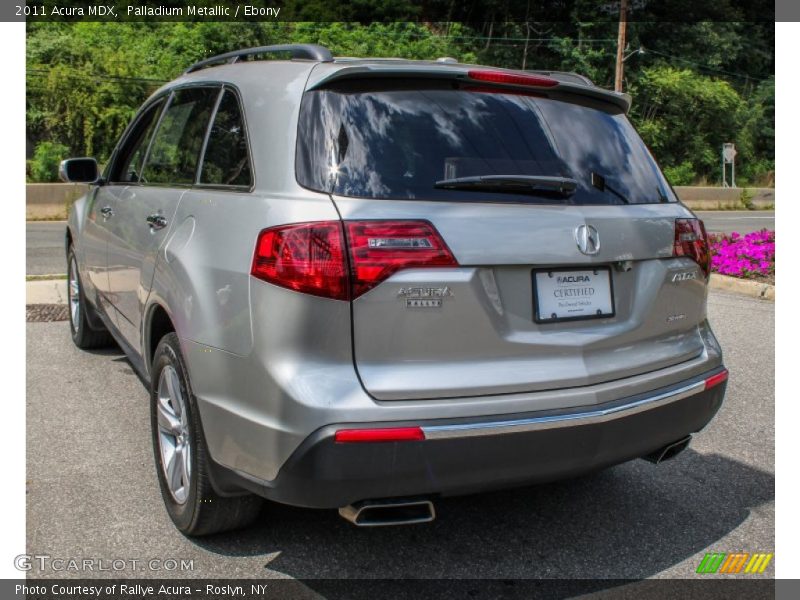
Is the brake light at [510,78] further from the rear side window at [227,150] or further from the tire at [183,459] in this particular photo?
the tire at [183,459]

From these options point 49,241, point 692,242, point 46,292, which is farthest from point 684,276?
point 49,241

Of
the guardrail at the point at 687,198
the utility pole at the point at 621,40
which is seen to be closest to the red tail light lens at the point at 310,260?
the guardrail at the point at 687,198

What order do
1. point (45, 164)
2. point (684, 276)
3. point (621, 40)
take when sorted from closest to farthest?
point (684, 276) < point (45, 164) < point (621, 40)

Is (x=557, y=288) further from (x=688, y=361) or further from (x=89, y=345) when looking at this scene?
(x=89, y=345)

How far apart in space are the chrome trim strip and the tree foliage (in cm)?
2404

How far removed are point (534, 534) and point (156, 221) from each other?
87.3 inches

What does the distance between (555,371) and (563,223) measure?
0.53 metres

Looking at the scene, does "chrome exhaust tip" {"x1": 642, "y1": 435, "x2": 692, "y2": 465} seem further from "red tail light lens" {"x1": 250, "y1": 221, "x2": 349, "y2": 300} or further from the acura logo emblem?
"red tail light lens" {"x1": 250, "y1": 221, "x2": 349, "y2": 300}

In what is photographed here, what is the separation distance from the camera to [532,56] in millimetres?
42000

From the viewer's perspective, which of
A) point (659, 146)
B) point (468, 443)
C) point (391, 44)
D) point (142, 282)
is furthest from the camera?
point (659, 146)

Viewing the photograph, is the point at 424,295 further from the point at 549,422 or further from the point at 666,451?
the point at 666,451

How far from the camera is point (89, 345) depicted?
612 centimetres

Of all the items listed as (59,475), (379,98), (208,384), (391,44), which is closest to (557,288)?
(379,98)

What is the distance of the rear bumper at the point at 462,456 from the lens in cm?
245
